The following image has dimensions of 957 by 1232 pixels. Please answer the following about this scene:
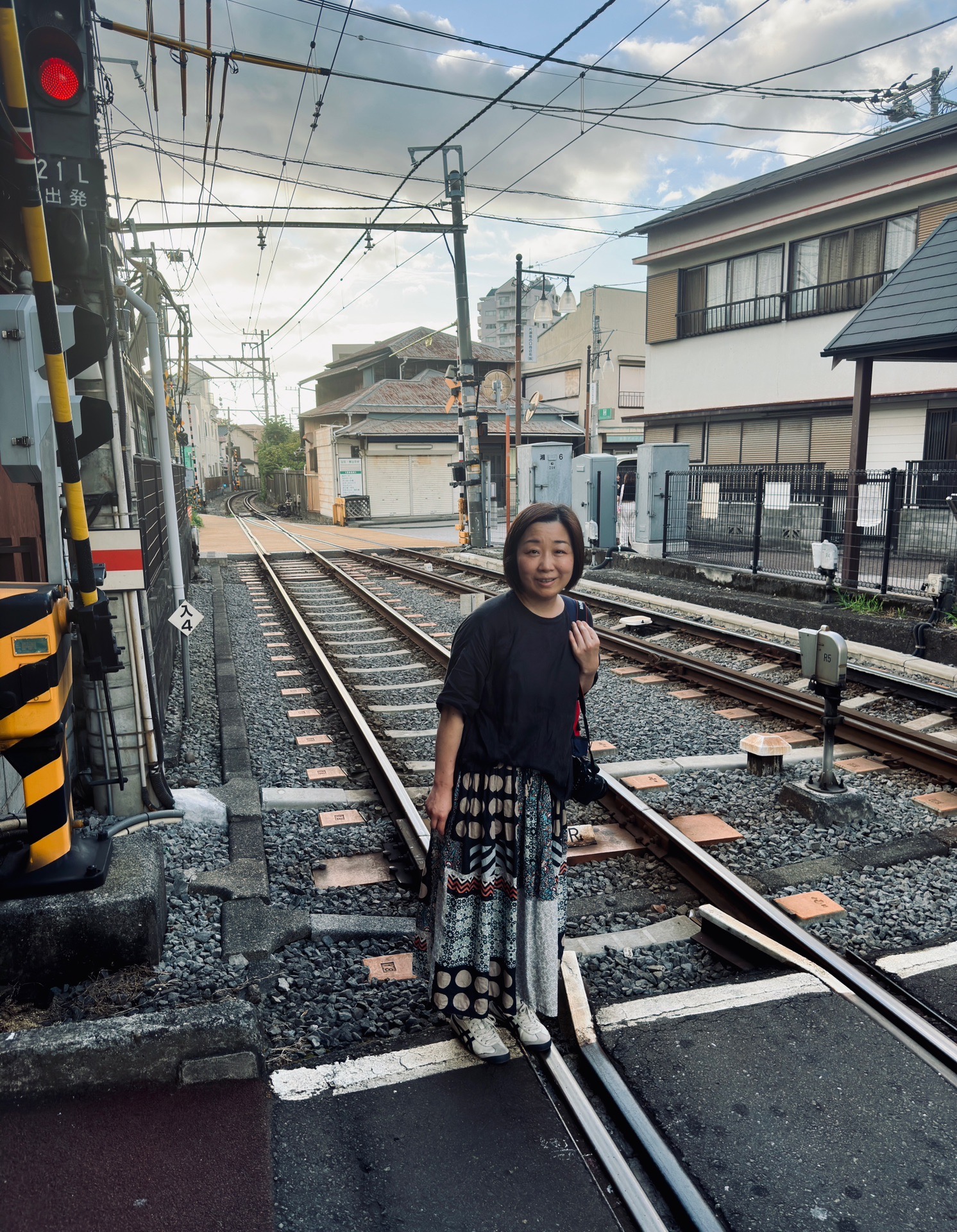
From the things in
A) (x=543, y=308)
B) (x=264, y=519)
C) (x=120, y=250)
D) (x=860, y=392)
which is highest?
(x=543, y=308)

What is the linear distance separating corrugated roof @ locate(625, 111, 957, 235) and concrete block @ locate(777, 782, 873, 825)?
16.4 meters

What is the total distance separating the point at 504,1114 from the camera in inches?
104

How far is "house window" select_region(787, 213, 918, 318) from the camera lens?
1789 centimetres

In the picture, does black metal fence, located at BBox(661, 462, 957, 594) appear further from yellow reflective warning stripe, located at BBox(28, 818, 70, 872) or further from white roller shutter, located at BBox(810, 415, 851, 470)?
yellow reflective warning stripe, located at BBox(28, 818, 70, 872)

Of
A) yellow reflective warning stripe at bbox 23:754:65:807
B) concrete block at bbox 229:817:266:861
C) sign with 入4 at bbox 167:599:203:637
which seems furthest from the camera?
sign with 入4 at bbox 167:599:203:637

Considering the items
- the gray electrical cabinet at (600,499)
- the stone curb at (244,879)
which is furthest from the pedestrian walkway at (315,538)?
the stone curb at (244,879)

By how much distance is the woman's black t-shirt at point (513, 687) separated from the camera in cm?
267

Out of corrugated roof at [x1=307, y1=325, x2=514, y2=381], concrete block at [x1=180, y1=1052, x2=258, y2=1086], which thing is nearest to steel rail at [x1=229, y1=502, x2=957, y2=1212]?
concrete block at [x1=180, y1=1052, x2=258, y2=1086]

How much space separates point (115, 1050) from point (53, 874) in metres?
0.81

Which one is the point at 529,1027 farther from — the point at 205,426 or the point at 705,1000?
the point at 205,426

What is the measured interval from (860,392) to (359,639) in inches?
310

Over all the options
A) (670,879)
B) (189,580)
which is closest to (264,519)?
(189,580)

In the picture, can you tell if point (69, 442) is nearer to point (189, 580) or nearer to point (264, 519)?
point (189, 580)

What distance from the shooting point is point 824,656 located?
15.8ft
